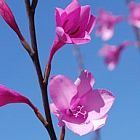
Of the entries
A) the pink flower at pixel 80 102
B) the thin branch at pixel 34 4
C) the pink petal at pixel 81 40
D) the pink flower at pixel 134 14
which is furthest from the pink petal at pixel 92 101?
the pink flower at pixel 134 14

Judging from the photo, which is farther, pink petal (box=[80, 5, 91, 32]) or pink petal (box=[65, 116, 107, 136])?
pink petal (box=[80, 5, 91, 32])

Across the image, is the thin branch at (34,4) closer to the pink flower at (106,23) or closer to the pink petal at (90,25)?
the pink petal at (90,25)

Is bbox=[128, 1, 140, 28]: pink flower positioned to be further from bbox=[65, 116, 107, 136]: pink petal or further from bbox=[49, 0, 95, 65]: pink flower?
bbox=[65, 116, 107, 136]: pink petal

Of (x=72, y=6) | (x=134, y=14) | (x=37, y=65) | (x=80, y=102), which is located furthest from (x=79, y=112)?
Answer: (x=134, y=14)

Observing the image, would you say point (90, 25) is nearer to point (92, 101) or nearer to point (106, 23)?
point (92, 101)

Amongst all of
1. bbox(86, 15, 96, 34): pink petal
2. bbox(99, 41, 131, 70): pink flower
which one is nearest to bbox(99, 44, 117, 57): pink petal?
bbox(99, 41, 131, 70): pink flower

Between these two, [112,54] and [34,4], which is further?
[112,54]

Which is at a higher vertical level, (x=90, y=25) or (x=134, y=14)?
(x=90, y=25)
